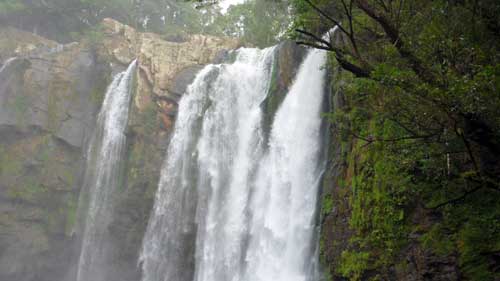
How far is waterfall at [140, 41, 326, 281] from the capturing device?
11.7m

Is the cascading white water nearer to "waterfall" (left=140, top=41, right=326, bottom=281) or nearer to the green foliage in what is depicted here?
"waterfall" (left=140, top=41, right=326, bottom=281)

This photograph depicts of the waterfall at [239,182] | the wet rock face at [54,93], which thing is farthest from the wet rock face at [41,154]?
the waterfall at [239,182]

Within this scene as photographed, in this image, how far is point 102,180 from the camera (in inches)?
808

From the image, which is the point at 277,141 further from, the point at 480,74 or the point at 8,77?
the point at 8,77

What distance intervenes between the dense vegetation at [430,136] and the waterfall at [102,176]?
47.3ft

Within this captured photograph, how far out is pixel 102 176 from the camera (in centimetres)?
2055

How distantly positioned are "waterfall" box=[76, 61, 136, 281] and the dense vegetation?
14411mm

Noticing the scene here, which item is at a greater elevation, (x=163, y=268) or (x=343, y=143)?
(x=343, y=143)

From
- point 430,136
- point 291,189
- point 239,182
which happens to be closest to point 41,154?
point 239,182

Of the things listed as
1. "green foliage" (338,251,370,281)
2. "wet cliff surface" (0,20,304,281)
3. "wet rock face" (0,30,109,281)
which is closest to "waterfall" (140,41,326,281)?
"wet cliff surface" (0,20,304,281)

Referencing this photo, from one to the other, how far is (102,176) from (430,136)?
1806 centimetres

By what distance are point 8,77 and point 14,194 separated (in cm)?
→ 654

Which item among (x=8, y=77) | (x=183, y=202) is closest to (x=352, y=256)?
(x=183, y=202)

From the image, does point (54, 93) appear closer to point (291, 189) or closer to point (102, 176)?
point (102, 176)
